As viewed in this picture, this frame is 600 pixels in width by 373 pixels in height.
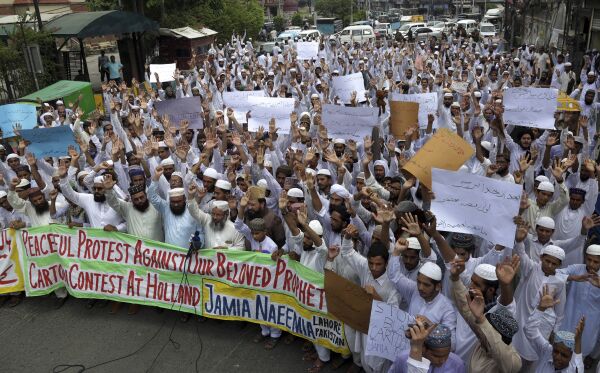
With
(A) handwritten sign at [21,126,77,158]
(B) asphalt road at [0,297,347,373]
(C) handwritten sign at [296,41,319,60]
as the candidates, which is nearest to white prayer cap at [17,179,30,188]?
(A) handwritten sign at [21,126,77,158]

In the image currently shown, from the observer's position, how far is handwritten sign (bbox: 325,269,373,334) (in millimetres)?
4004

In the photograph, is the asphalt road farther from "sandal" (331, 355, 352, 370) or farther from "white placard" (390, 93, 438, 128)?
"white placard" (390, 93, 438, 128)

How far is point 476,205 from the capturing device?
3920 millimetres

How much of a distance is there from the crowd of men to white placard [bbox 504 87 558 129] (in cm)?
25

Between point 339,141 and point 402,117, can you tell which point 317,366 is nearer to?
point 339,141

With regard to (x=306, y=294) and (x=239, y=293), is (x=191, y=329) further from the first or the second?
(x=306, y=294)

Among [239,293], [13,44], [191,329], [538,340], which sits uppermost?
[13,44]

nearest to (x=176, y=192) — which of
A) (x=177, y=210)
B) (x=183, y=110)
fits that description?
(x=177, y=210)

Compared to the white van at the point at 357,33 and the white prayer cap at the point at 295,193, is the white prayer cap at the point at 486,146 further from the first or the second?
the white van at the point at 357,33

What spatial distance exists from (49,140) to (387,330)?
223 inches

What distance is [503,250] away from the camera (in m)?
4.09

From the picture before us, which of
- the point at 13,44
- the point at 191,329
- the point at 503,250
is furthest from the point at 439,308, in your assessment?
the point at 13,44

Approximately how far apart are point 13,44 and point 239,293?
13.7 m

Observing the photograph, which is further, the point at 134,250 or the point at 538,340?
the point at 134,250
